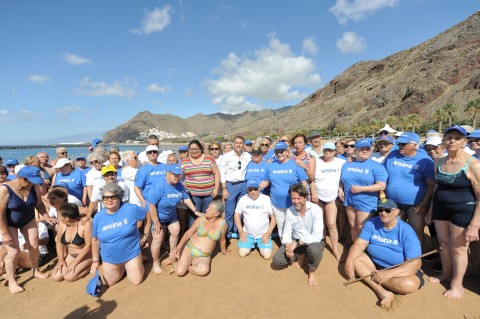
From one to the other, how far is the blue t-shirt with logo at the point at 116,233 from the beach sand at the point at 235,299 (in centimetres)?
52

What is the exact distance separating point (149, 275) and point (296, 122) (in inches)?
4492

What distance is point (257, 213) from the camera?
15.7ft

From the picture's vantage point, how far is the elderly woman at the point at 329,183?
4484mm

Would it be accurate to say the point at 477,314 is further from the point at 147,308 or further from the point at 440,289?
the point at 147,308

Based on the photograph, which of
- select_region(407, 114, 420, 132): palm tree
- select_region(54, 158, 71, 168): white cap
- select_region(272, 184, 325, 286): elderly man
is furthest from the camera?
select_region(407, 114, 420, 132): palm tree

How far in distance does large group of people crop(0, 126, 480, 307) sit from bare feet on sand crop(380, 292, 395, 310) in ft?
0.05

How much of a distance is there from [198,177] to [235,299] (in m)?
2.22

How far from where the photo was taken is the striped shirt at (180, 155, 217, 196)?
4.80 meters

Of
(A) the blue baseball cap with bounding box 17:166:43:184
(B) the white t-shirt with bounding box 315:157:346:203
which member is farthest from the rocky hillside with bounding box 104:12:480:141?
(A) the blue baseball cap with bounding box 17:166:43:184

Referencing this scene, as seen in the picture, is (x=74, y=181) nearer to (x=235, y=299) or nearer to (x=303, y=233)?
(x=235, y=299)

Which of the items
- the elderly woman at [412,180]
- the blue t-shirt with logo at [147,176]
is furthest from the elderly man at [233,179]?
the elderly woman at [412,180]

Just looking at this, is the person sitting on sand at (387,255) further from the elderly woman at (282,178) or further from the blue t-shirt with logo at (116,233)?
the blue t-shirt with logo at (116,233)

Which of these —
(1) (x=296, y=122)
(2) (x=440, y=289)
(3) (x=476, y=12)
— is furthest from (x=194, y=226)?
(3) (x=476, y=12)

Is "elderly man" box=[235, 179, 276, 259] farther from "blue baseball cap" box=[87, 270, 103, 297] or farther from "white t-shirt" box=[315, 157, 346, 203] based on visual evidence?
"blue baseball cap" box=[87, 270, 103, 297]
